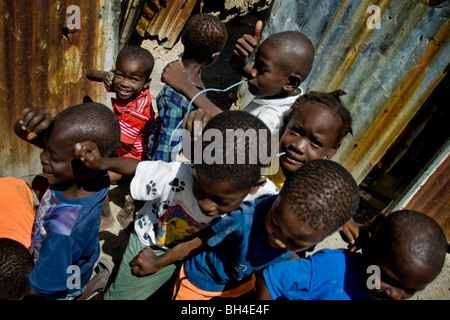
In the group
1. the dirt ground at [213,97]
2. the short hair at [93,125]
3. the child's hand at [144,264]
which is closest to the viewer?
the short hair at [93,125]

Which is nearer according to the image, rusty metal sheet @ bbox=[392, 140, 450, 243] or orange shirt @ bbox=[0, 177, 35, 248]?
orange shirt @ bbox=[0, 177, 35, 248]

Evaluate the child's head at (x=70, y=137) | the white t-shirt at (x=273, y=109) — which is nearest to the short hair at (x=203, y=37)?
the white t-shirt at (x=273, y=109)

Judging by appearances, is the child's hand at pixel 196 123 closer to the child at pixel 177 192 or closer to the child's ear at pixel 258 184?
the child at pixel 177 192

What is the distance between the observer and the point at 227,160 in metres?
1.44

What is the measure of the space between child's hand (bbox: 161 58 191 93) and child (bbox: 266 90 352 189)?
0.79m

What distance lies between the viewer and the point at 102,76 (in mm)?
2793

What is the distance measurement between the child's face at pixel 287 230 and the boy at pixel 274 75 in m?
0.85

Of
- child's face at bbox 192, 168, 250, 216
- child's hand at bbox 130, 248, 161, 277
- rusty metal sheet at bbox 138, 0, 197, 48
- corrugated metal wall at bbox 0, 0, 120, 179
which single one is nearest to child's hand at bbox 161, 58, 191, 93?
corrugated metal wall at bbox 0, 0, 120, 179

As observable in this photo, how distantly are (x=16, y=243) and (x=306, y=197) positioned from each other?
1.56 meters

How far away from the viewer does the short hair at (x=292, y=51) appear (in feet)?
7.64

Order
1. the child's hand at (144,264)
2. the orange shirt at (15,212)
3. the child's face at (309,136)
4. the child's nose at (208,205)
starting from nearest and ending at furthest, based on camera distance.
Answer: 1. the child's nose at (208,205)
2. the child's hand at (144,264)
3. the orange shirt at (15,212)
4. the child's face at (309,136)

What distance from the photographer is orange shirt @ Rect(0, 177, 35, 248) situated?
1.93 metres

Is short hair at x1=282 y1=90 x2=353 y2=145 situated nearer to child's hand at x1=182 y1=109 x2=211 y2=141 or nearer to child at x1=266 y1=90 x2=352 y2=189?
child at x1=266 y1=90 x2=352 y2=189
